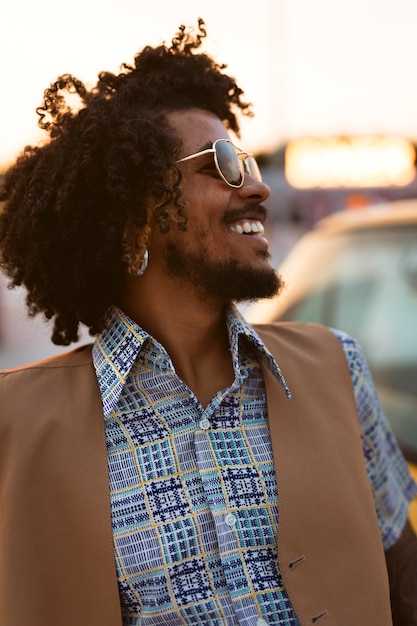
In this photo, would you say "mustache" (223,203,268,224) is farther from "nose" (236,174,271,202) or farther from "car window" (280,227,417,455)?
"car window" (280,227,417,455)

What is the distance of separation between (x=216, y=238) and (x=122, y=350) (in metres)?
0.40

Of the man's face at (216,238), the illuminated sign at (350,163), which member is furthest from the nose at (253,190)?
the illuminated sign at (350,163)

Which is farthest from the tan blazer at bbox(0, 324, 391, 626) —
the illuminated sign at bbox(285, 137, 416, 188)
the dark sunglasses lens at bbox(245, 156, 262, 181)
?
the illuminated sign at bbox(285, 137, 416, 188)

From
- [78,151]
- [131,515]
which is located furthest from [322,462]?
[78,151]

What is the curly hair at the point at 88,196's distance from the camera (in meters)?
2.07

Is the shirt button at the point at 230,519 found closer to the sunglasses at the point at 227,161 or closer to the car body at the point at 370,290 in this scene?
the sunglasses at the point at 227,161

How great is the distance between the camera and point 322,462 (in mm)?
1911

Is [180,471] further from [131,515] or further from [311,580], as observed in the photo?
[311,580]

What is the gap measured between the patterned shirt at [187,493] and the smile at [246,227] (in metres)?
0.27

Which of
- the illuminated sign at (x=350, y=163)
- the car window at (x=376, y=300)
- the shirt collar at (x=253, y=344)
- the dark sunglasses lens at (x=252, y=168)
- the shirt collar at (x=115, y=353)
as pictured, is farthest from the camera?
the illuminated sign at (x=350, y=163)

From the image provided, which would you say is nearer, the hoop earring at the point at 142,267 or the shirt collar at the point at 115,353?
the shirt collar at the point at 115,353

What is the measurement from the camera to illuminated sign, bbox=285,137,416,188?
80.2 ft

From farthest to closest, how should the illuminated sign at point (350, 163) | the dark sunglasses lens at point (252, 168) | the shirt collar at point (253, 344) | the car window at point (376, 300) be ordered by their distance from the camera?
the illuminated sign at point (350, 163)
the car window at point (376, 300)
the dark sunglasses lens at point (252, 168)
the shirt collar at point (253, 344)

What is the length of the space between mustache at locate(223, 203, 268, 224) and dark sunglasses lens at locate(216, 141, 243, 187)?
0.07 metres
